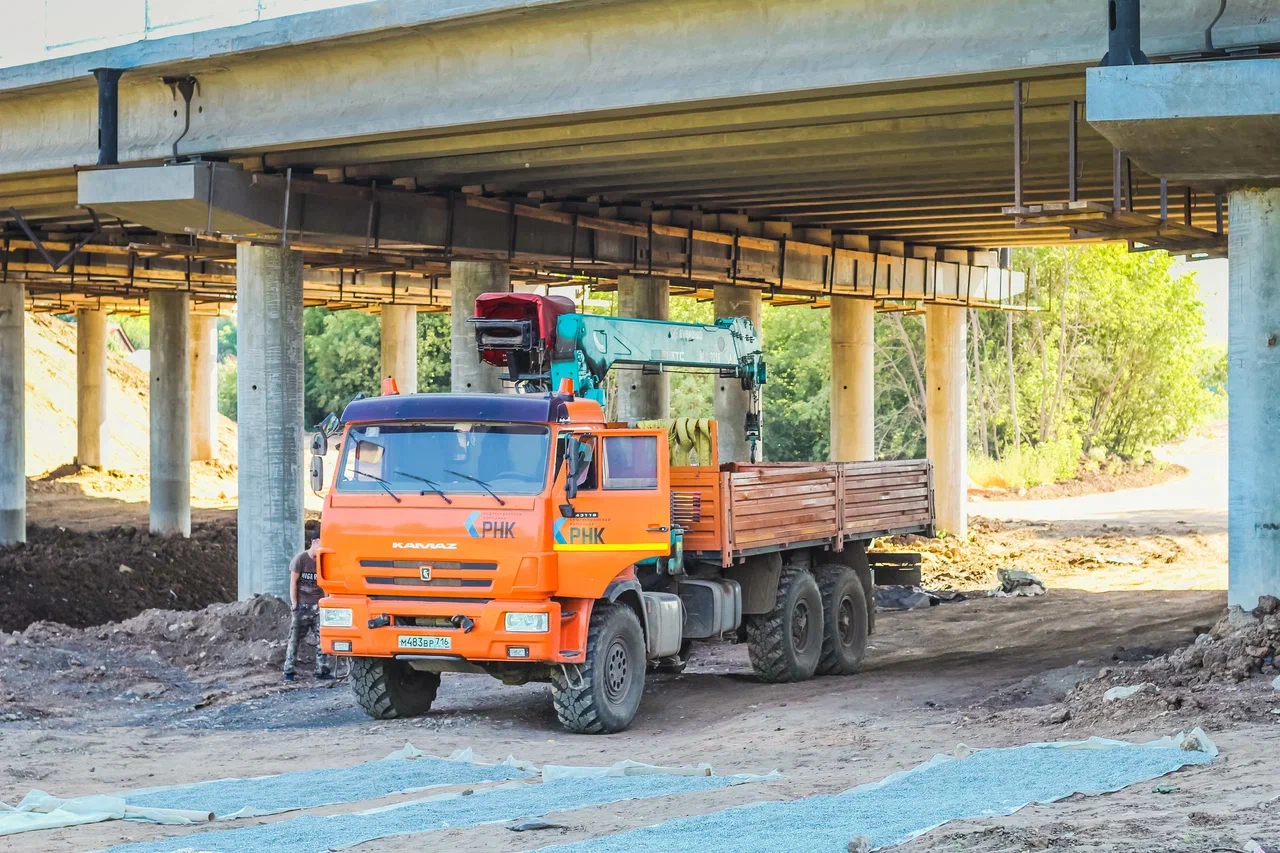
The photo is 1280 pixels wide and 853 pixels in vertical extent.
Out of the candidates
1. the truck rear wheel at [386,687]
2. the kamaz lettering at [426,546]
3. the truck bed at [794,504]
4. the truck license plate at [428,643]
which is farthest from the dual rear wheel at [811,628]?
the kamaz lettering at [426,546]

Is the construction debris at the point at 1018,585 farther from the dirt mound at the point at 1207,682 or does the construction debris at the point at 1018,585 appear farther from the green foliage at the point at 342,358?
the green foliage at the point at 342,358

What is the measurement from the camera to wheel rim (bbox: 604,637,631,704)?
12945mm

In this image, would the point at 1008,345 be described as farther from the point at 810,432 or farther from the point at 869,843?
the point at 869,843

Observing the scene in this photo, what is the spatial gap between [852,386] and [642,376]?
24.7 feet

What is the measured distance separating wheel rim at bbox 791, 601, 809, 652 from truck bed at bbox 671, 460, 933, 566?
0.70 metres

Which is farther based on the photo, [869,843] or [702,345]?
[702,345]

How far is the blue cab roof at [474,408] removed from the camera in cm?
1220

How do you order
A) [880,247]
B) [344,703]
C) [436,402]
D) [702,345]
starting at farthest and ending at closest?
[880,247] < [702,345] < [344,703] < [436,402]

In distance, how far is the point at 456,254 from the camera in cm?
→ 2258

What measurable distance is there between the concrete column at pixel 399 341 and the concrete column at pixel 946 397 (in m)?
16.2

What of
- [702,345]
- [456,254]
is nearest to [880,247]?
[456,254]

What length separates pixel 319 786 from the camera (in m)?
10.0

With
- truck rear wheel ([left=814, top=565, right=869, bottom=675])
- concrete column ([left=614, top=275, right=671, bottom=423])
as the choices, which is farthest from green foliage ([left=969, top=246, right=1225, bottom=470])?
truck rear wheel ([left=814, top=565, right=869, bottom=675])

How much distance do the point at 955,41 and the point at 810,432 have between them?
49605mm
